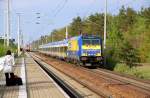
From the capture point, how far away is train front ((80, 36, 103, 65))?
41.2 m

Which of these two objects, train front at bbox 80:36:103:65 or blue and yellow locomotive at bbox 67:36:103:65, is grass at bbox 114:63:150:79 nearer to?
train front at bbox 80:36:103:65

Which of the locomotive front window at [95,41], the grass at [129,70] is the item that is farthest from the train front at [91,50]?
the grass at [129,70]

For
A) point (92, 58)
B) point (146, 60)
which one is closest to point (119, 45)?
point (92, 58)

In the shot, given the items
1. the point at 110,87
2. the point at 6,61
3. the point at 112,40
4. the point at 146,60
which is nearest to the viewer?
the point at 6,61

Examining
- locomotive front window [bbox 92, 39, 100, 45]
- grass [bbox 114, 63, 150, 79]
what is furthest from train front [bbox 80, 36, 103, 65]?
grass [bbox 114, 63, 150, 79]

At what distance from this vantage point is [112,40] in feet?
169

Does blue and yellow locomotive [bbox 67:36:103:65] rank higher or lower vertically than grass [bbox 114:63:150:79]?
higher

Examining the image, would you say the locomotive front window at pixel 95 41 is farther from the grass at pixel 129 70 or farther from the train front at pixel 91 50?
the grass at pixel 129 70

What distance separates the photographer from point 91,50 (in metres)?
41.9

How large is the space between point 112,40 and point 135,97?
1361 inches

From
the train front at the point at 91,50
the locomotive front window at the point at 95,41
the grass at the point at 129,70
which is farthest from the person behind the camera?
the locomotive front window at the point at 95,41

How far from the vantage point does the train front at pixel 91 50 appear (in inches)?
1620

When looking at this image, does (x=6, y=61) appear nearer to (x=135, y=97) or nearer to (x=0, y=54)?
(x=135, y=97)

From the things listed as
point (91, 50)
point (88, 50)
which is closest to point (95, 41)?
point (91, 50)
